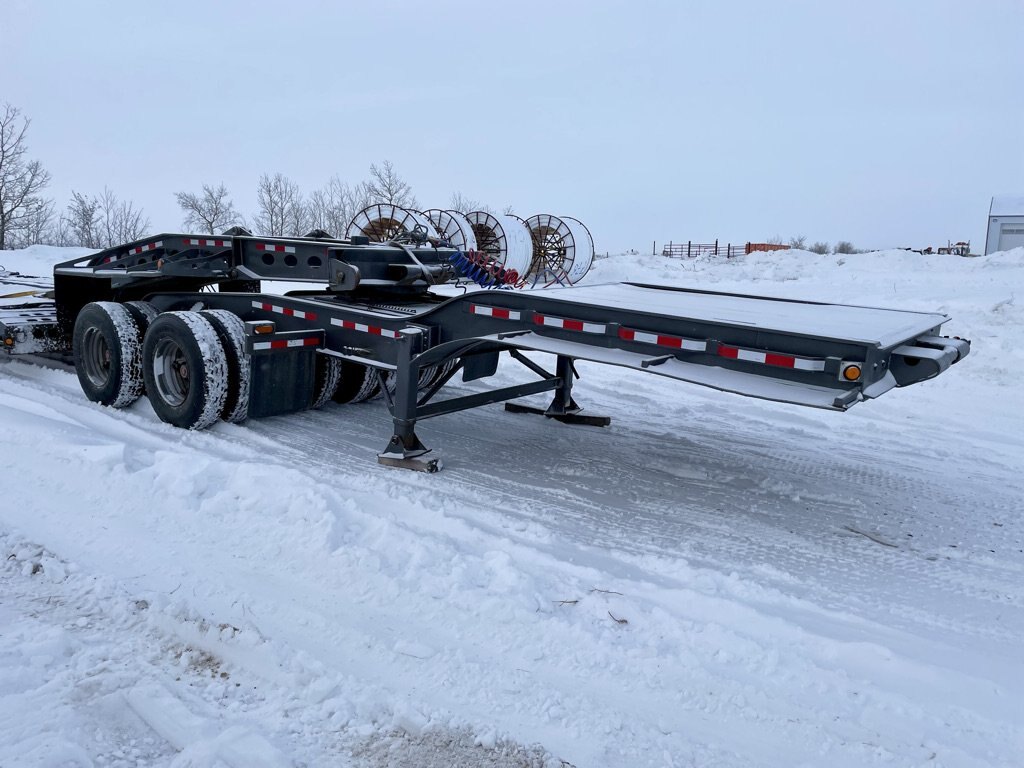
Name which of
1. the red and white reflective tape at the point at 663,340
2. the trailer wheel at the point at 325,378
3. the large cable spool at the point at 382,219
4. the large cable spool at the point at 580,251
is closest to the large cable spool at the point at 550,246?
the large cable spool at the point at 580,251

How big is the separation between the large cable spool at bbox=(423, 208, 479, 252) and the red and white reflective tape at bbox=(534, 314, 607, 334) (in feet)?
53.5

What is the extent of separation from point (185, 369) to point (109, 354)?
1.10 m

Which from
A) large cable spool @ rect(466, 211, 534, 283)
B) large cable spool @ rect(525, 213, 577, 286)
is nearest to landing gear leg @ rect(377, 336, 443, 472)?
large cable spool @ rect(466, 211, 534, 283)

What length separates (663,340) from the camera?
4.67 m

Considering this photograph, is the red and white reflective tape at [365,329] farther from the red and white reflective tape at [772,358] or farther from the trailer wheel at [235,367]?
the red and white reflective tape at [772,358]

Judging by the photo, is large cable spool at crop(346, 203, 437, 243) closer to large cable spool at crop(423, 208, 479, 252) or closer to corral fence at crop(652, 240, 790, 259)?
large cable spool at crop(423, 208, 479, 252)

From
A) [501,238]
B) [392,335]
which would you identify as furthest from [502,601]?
[501,238]

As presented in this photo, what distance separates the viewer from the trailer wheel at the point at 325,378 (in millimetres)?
7492

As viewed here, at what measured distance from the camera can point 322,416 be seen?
297 inches

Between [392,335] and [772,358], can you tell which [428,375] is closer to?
[392,335]

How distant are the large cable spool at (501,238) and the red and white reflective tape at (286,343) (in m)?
16.5

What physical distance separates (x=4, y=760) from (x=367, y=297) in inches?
220

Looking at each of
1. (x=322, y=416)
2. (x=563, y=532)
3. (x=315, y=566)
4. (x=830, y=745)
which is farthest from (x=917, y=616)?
(x=322, y=416)

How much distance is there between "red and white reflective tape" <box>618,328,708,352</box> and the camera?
14.9 feet
